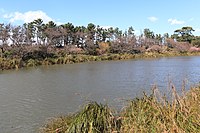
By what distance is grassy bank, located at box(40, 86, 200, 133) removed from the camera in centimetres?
435

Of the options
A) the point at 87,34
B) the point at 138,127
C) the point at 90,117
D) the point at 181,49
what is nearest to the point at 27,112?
the point at 90,117

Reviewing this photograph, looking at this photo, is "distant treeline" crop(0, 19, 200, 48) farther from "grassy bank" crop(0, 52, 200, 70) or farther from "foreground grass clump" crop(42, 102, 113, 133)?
"foreground grass clump" crop(42, 102, 113, 133)

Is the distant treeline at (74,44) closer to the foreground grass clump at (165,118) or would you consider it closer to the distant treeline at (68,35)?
the distant treeline at (68,35)

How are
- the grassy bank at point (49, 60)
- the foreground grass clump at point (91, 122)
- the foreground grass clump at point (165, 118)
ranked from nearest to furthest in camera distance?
the foreground grass clump at point (165, 118) → the foreground grass clump at point (91, 122) → the grassy bank at point (49, 60)

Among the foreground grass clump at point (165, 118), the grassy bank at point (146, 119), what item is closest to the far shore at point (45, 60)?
the grassy bank at point (146, 119)

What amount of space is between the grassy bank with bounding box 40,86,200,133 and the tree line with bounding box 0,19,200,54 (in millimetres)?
31436

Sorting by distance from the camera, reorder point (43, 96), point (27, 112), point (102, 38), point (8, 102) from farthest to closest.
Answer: point (102, 38) → point (43, 96) → point (8, 102) → point (27, 112)

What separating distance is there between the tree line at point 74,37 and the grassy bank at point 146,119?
3144cm

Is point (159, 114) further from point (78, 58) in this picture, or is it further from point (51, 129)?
point (78, 58)

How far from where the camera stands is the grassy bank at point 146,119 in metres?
4.35

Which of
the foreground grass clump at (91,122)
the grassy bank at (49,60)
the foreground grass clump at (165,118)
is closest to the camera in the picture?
the foreground grass clump at (165,118)

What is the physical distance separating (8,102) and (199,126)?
884 centimetres

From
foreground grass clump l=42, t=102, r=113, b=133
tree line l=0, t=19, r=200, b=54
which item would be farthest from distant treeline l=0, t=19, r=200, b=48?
foreground grass clump l=42, t=102, r=113, b=133

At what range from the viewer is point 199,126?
4.25m
